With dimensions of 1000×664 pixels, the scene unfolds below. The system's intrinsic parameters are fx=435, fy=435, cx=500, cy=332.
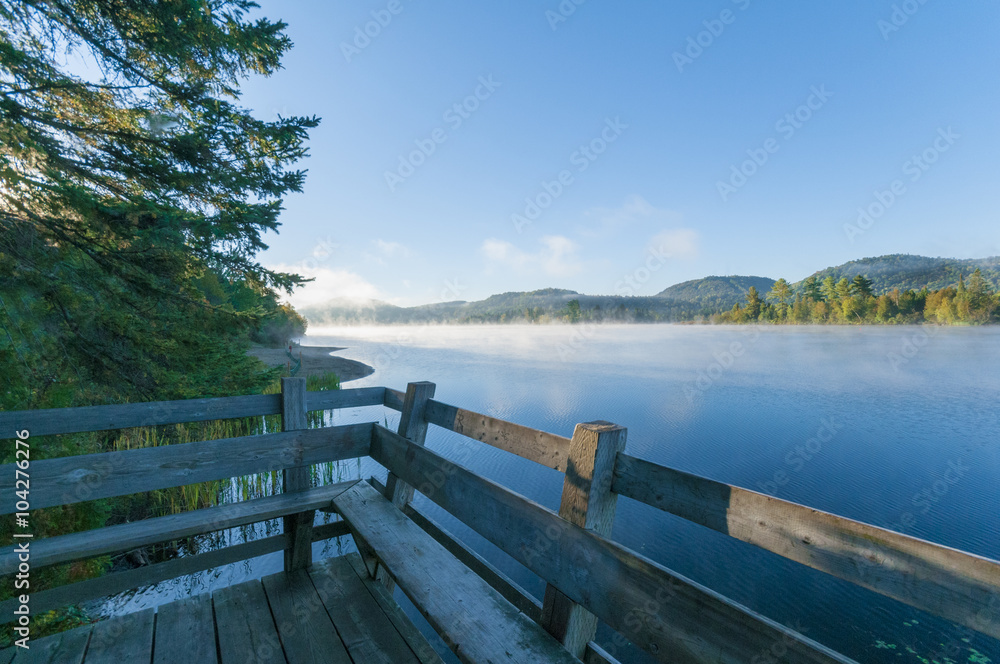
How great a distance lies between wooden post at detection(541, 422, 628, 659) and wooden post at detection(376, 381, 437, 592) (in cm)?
138

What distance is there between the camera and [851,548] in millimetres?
1136

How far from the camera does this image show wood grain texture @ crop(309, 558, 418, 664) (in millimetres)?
2259

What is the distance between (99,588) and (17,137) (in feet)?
12.9

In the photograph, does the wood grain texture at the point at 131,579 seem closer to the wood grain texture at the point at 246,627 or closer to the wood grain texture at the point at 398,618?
the wood grain texture at the point at 246,627

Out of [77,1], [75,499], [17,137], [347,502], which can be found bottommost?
[347,502]

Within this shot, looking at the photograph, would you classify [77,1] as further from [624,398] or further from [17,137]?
[624,398]

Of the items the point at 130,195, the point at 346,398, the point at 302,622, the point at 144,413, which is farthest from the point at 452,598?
the point at 130,195

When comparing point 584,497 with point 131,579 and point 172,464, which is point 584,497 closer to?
point 172,464

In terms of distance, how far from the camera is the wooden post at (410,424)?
2.92m

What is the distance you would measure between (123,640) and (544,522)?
246 cm

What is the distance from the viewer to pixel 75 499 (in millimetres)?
2334

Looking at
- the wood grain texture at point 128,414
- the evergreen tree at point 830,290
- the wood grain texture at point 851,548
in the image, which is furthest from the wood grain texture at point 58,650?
the evergreen tree at point 830,290

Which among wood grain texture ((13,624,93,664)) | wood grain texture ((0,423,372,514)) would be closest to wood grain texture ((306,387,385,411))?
wood grain texture ((0,423,372,514))

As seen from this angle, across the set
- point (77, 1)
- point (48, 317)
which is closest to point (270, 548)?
point (48, 317)
